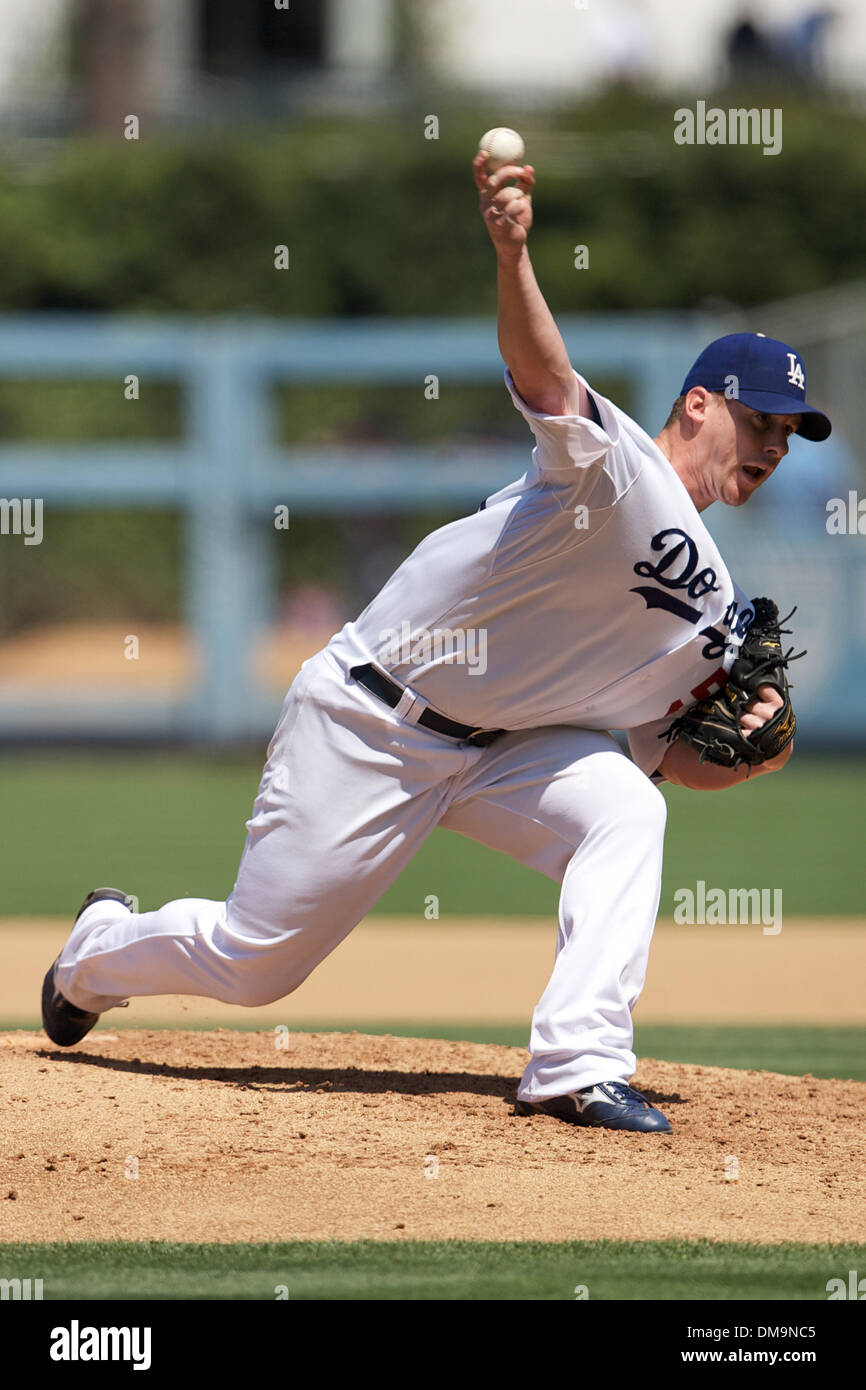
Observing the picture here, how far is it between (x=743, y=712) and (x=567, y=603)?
0.56 m

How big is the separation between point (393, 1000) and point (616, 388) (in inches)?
437

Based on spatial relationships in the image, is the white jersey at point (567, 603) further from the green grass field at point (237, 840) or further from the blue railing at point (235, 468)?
the blue railing at point (235, 468)

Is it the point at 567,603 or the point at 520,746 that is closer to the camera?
the point at 567,603

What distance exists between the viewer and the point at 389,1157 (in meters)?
4.26

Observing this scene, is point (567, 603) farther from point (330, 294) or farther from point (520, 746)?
point (330, 294)

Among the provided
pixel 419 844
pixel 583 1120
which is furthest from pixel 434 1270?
pixel 419 844

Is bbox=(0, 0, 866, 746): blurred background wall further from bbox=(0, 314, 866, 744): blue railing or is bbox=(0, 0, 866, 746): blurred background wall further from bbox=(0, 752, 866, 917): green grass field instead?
bbox=(0, 752, 866, 917): green grass field

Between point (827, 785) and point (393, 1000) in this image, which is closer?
point (393, 1000)

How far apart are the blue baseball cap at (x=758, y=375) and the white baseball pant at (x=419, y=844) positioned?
88cm
